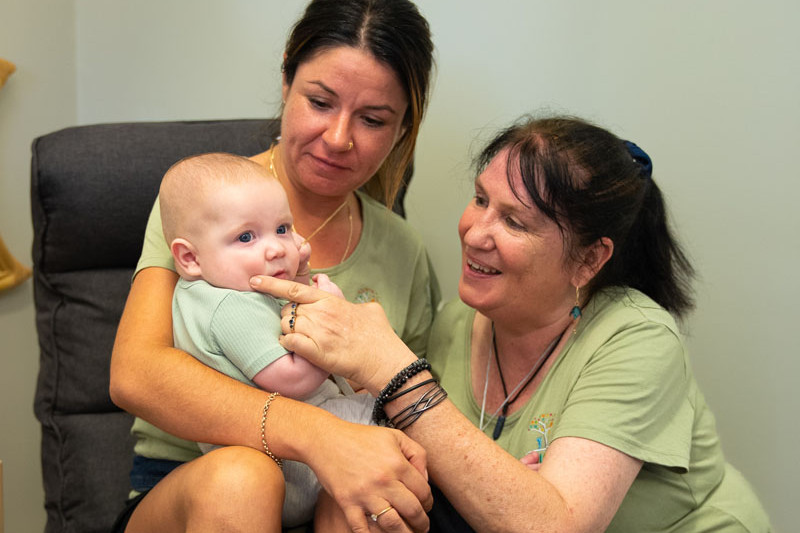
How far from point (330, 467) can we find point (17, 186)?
165 cm

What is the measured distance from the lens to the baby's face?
1.27m

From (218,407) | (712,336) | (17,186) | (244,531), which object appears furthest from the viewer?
(17,186)

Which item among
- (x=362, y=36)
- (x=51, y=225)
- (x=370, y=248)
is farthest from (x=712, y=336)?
(x=51, y=225)

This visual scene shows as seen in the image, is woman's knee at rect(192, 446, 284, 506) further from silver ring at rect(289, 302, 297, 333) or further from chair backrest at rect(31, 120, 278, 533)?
chair backrest at rect(31, 120, 278, 533)

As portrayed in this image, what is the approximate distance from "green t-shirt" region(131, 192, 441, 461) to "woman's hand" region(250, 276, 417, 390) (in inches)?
13.4

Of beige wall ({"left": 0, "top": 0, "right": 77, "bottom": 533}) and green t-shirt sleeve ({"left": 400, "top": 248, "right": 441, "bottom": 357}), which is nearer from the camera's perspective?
green t-shirt sleeve ({"left": 400, "top": 248, "right": 441, "bottom": 357})

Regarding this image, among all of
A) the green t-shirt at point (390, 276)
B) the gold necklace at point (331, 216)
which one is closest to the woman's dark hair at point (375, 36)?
the gold necklace at point (331, 216)

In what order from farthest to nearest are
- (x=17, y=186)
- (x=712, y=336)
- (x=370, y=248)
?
(x=17, y=186) < (x=712, y=336) < (x=370, y=248)

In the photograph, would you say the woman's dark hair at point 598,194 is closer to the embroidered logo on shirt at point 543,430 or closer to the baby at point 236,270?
the embroidered logo on shirt at point 543,430

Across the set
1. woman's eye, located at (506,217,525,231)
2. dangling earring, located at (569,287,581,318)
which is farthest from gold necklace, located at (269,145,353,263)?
dangling earring, located at (569,287,581,318)

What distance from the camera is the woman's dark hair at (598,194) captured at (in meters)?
1.49

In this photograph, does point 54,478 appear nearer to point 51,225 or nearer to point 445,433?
point 51,225

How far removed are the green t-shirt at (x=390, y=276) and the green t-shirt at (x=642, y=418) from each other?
27 cm

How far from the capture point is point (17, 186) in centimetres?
235
